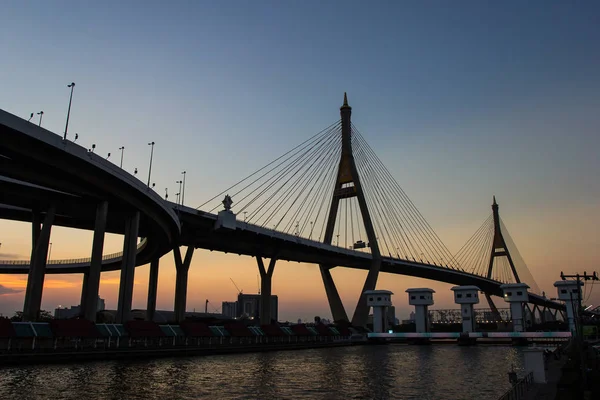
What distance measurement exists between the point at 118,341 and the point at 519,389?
32.3 m

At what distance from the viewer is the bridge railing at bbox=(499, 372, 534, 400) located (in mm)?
15493

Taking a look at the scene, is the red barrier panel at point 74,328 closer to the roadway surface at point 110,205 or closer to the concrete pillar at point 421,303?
the roadway surface at point 110,205

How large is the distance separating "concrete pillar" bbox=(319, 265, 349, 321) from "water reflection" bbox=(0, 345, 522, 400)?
2217 inches

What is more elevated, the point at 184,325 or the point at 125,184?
the point at 125,184

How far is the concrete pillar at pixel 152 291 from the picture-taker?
7219cm

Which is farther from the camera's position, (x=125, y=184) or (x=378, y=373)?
(x=125, y=184)

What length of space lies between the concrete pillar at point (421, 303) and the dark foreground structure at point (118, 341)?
34222 mm

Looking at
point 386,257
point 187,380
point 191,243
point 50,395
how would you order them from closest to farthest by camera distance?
point 50,395
point 187,380
point 191,243
point 386,257

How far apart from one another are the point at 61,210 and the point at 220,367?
103 feet

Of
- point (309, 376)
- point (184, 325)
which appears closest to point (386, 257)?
point (184, 325)

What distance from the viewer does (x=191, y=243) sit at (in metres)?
73.9

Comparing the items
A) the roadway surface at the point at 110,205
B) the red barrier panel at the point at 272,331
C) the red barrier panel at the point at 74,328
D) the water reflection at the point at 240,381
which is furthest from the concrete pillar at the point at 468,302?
the red barrier panel at the point at 74,328

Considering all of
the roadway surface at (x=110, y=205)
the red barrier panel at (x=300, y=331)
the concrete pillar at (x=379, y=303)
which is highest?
the roadway surface at (x=110, y=205)

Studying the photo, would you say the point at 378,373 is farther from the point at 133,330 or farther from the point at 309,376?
the point at 133,330
